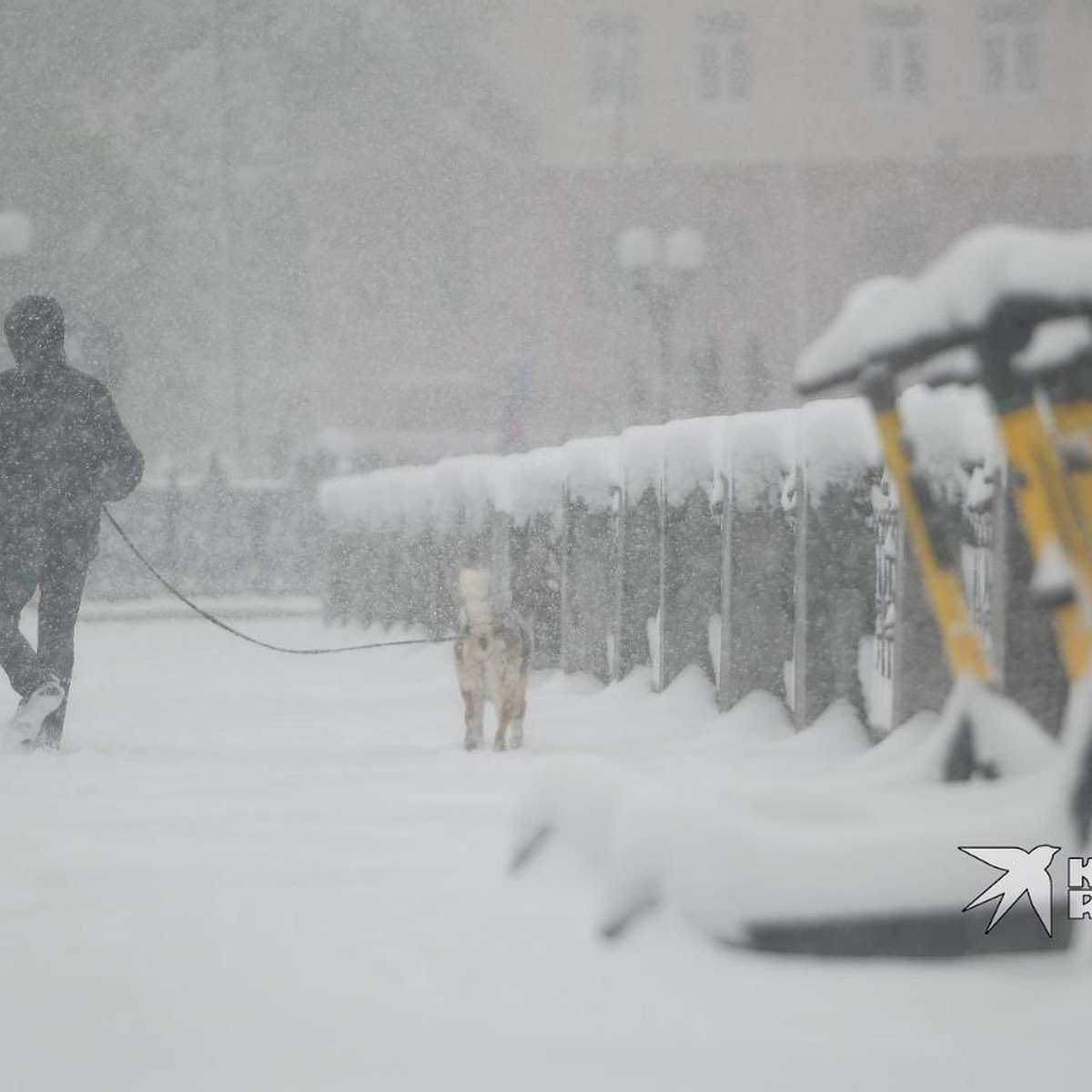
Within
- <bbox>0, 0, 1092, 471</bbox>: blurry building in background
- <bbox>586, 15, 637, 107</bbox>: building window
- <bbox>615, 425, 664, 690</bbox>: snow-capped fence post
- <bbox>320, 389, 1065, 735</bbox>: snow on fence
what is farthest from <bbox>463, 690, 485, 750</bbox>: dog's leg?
<bbox>586, 15, 637, 107</bbox>: building window

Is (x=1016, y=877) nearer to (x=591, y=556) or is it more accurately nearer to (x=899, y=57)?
(x=591, y=556)

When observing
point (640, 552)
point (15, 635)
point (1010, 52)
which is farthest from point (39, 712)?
point (1010, 52)

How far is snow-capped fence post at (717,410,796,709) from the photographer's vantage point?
26.2 ft

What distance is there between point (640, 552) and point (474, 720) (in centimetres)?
177

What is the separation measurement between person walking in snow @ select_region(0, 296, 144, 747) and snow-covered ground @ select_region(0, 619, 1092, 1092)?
1249 millimetres

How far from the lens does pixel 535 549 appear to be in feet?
37.4

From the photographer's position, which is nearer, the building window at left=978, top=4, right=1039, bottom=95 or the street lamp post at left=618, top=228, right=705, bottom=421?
the street lamp post at left=618, top=228, right=705, bottom=421

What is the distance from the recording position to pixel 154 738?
9.03m

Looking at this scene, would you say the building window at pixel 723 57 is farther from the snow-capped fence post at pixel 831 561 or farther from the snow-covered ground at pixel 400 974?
the snow-covered ground at pixel 400 974

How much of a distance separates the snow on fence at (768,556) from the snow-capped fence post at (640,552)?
Result: 10mm

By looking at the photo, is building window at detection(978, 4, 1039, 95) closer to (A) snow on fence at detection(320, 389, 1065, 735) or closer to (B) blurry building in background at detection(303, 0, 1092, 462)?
(B) blurry building in background at detection(303, 0, 1092, 462)

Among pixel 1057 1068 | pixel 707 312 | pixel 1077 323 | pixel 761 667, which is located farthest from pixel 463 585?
pixel 707 312

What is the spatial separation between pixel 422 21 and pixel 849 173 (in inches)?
381

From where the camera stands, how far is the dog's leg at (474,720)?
8180mm
